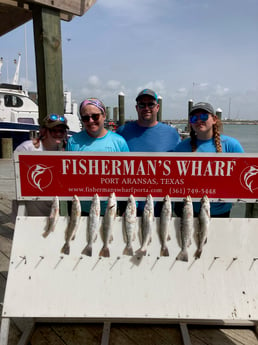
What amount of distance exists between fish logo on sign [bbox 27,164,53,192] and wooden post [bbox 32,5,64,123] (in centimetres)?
80

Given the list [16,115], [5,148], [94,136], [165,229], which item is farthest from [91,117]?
[16,115]

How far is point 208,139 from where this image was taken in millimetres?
2770

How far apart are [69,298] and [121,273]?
1.59 feet

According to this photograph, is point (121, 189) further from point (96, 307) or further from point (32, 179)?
point (96, 307)

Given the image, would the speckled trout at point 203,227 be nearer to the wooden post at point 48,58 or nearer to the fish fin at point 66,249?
the fish fin at point 66,249

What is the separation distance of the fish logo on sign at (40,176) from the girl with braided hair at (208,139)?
1360 millimetres

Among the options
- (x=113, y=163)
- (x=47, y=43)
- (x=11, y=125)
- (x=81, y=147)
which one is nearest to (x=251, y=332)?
(x=113, y=163)

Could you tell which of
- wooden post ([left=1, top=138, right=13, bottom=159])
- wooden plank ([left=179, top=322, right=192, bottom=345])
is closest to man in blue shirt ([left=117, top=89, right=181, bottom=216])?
wooden plank ([left=179, top=322, right=192, bottom=345])

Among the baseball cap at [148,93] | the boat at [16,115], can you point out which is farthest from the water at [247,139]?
the baseball cap at [148,93]

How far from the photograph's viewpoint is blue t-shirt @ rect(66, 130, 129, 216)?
2705 millimetres

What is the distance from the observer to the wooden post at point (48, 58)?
271 cm

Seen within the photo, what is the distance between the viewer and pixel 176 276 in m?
2.31

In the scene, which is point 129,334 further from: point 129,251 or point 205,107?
point 205,107

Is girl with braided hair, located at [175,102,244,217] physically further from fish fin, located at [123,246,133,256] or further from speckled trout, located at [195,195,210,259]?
fish fin, located at [123,246,133,256]
